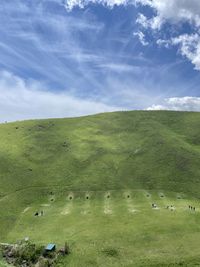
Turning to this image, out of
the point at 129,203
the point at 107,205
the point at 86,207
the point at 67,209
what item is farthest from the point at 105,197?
the point at 67,209

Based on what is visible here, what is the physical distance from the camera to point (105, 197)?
423ft

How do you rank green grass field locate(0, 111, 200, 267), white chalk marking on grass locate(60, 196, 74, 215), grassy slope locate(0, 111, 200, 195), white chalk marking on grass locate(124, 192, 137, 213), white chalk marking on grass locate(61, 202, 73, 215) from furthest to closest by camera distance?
grassy slope locate(0, 111, 200, 195)
white chalk marking on grass locate(60, 196, 74, 215)
white chalk marking on grass locate(61, 202, 73, 215)
white chalk marking on grass locate(124, 192, 137, 213)
green grass field locate(0, 111, 200, 267)

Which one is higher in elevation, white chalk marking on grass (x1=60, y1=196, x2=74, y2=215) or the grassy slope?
the grassy slope

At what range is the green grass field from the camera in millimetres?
80688

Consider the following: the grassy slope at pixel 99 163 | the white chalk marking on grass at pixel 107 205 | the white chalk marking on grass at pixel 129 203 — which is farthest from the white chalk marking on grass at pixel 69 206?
the white chalk marking on grass at pixel 129 203

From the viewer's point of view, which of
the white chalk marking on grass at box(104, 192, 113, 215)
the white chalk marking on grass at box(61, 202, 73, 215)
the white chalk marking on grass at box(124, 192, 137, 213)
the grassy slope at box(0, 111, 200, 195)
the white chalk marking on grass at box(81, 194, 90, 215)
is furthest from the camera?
the grassy slope at box(0, 111, 200, 195)

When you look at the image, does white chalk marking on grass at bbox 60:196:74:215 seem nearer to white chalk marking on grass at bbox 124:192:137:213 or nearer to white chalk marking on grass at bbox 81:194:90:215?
white chalk marking on grass at bbox 81:194:90:215

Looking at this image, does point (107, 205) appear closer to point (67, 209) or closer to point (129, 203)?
point (129, 203)

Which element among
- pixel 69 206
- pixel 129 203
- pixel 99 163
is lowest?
pixel 69 206

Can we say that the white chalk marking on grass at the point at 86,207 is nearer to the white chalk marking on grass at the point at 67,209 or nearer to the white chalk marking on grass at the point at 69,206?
the white chalk marking on grass at the point at 69,206

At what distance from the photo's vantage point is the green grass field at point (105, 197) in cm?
8069

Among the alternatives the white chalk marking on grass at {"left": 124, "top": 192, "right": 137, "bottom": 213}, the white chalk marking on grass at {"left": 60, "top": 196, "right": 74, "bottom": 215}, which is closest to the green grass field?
the white chalk marking on grass at {"left": 60, "top": 196, "right": 74, "bottom": 215}

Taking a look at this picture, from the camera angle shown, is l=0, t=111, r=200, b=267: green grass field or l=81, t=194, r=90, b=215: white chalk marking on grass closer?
l=0, t=111, r=200, b=267: green grass field

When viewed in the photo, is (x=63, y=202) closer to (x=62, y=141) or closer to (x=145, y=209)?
(x=145, y=209)
